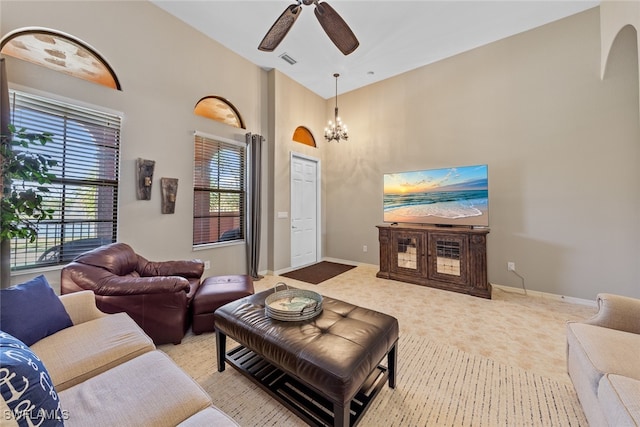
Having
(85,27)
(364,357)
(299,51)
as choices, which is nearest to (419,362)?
(364,357)

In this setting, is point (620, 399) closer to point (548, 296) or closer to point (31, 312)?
point (31, 312)

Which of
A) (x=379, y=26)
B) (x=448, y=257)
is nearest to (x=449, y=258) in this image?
(x=448, y=257)

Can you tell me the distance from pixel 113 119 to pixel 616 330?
471 cm

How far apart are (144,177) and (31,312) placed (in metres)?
1.94

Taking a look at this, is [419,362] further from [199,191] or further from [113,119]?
[113,119]

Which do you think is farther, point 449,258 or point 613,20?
point 449,258

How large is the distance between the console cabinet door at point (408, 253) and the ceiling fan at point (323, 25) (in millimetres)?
2765

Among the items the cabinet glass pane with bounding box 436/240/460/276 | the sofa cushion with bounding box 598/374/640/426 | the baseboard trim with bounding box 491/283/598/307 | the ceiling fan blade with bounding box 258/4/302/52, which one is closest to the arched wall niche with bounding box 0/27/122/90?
the ceiling fan blade with bounding box 258/4/302/52

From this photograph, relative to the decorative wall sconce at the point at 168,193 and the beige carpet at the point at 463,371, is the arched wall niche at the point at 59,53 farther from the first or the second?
the beige carpet at the point at 463,371

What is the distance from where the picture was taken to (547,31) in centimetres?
322

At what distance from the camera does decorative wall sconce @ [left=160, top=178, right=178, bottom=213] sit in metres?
3.12

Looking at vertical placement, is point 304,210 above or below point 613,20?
below

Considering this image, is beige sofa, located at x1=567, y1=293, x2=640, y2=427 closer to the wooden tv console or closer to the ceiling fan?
the wooden tv console

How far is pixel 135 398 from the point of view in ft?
3.19
